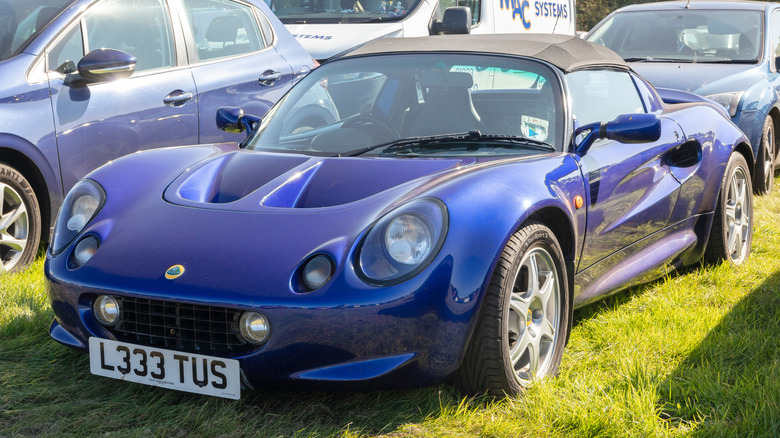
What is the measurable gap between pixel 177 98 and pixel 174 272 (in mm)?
2629

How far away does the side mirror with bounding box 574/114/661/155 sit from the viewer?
142 inches

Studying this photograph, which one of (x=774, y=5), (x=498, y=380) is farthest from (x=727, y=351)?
(x=774, y=5)

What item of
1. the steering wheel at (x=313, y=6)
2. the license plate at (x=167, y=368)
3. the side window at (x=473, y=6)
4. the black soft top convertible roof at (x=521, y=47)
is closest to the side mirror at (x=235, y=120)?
the black soft top convertible roof at (x=521, y=47)

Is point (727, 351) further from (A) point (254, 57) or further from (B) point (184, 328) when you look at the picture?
(A) point (254, 57)

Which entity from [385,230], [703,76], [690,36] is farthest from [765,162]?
[385,230]

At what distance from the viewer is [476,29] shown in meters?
9.61

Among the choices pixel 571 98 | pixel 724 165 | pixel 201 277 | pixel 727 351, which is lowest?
pixel 727 351

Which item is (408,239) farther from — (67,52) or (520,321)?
(67,52)

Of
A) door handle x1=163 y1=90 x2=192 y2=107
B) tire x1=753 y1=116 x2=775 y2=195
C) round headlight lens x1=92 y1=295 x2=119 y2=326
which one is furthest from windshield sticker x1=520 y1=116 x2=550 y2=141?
tire x1=753 y1=116 x2=775 y2=195

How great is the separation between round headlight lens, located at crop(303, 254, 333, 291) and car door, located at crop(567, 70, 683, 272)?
1.23 m

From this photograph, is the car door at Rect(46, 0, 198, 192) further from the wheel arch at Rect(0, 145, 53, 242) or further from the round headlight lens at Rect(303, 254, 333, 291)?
the round headlight lens at Rect(303, 254, 333, 291)

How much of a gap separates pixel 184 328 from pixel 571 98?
6.23 feet

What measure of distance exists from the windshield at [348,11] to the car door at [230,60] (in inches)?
102

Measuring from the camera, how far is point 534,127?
3.73 m
